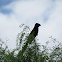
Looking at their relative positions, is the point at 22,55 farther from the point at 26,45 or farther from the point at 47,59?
the point at 47,59

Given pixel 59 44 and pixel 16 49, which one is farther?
pixel 59 44

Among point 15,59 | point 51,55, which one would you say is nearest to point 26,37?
point 15,59

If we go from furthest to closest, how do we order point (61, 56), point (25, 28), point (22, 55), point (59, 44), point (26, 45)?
point (59, 44), point (61, 56), point (25, 28), point (26, 45), point (22, 55)

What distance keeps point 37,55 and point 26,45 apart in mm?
356

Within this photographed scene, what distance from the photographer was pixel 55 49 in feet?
13.4

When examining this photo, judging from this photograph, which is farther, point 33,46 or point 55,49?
point 55,49

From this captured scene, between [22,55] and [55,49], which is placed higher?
[55,49]

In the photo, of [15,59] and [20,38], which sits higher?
[20,38]

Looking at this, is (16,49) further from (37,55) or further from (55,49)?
(55,49)

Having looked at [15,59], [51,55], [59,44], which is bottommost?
[15,59]

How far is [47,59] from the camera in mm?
3463

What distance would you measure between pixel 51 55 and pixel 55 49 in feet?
1.20

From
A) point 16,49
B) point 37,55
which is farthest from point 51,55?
point 16,49

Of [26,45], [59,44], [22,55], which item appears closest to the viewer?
[22,55]
